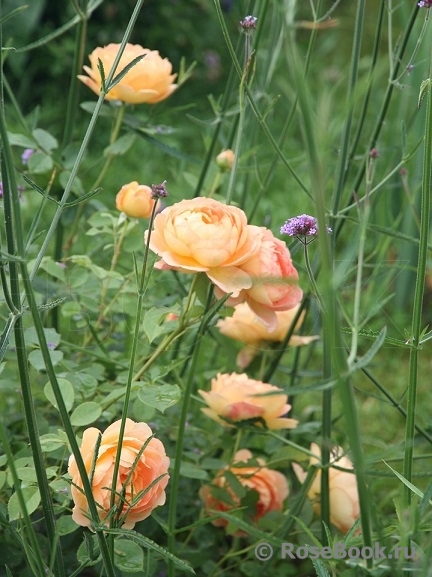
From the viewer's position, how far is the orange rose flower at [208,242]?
0.70 m

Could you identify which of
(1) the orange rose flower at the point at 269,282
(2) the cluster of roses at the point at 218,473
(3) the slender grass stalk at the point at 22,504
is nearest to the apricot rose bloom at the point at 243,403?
(2) the cluster of roses at the point at 218,473

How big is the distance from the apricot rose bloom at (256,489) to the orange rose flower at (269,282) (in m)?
0.26

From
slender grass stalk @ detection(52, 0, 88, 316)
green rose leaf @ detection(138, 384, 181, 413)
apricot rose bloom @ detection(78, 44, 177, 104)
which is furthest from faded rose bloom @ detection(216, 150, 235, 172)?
green rose leaf @ detection(138, 384, 181, 413)

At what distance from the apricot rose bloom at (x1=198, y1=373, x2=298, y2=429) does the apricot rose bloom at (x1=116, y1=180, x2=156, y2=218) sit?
201 millimetres

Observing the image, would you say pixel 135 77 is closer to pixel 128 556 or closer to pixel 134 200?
pixel 134 200

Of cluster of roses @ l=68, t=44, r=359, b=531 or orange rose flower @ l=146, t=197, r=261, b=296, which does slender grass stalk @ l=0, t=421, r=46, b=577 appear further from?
orange rose flower @ l=146, t=197, r=261, b=296

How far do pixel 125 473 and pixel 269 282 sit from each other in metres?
0.20

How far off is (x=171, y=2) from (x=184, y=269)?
2356 mm

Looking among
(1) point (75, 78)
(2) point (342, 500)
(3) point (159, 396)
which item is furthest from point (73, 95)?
(2) point (342, 500)

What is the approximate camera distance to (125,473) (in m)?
0.70

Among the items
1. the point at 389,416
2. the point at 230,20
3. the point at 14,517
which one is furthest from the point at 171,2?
the point at 14,517

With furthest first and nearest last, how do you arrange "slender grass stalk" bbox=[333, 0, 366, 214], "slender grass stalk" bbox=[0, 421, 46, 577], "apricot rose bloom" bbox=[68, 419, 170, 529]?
"slender grass stalk" bbox=[333, 0, 366, 214], "apricot rose bloom" bbox=[68, 419, 170, 529], "slender grass stalk" bbox=[0, 421, 46, 577]

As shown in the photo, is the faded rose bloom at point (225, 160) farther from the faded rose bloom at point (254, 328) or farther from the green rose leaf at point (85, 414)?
the green rose leaf at point (85, 414)

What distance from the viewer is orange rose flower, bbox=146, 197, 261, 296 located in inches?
27.6
